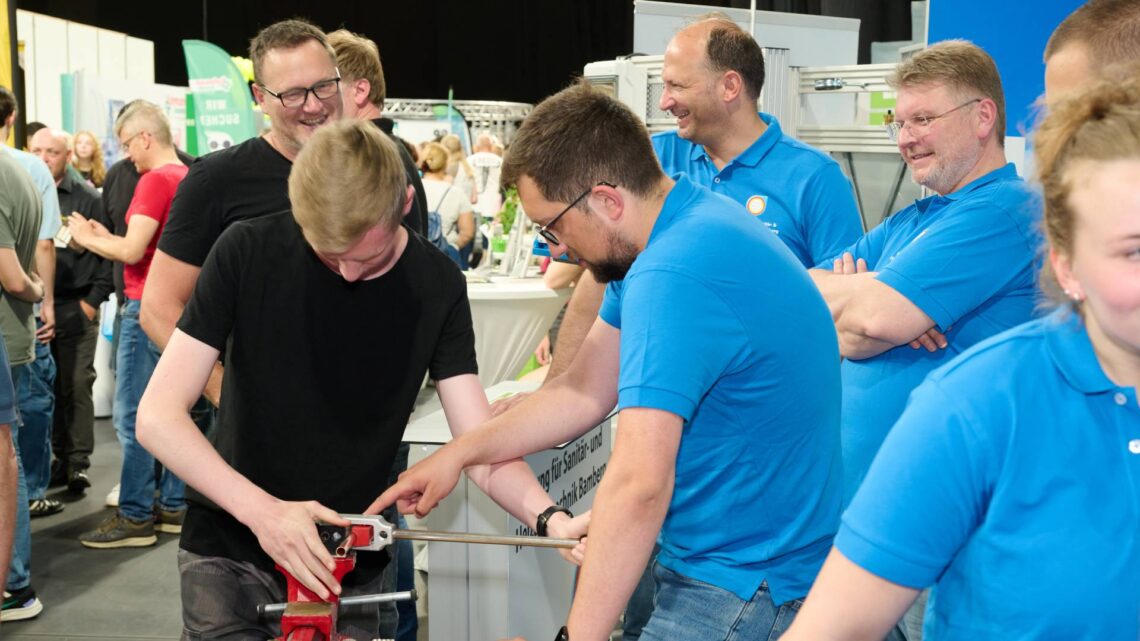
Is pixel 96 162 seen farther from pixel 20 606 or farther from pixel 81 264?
pixel 20 606

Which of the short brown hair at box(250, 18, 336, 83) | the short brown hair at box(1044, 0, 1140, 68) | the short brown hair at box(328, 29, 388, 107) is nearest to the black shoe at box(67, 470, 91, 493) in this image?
the short brown hair at box(328, 29, 388, 107)

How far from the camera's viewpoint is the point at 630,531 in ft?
4.89

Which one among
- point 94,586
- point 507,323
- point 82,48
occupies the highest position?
point 82,48

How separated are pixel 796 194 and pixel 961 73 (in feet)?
2.35

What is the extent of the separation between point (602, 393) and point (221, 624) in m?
0.78

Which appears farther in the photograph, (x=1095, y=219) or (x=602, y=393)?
(x=602, y=393)

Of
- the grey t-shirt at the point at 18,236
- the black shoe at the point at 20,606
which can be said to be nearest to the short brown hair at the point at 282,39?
the grey t-shirt at the point at 18,236

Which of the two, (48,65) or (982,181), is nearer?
(982,181)

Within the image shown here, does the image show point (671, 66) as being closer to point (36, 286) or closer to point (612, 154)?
point (612, 154)

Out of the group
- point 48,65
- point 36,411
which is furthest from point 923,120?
point 48,65

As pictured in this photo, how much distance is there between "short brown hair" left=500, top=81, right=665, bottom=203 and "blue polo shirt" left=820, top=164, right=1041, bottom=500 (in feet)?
2.75

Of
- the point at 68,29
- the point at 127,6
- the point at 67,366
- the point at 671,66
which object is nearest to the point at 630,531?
→ the point at 671,66

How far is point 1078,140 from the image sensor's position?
3.31 ft

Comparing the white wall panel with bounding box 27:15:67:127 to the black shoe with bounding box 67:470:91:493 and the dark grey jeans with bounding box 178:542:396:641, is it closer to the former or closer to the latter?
the black shoe with bounding box 67:470:91:493
